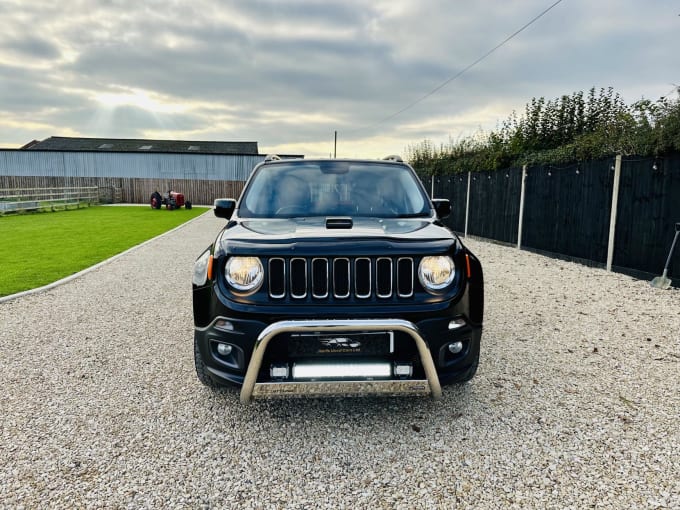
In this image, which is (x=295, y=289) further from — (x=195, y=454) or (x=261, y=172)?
(x=261, y=172)

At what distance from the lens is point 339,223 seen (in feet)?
10.7

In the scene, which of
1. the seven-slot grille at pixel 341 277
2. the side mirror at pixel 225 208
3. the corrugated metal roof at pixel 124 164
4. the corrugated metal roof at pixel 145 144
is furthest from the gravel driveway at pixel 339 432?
the corrugated metal roof at pixel 145 144

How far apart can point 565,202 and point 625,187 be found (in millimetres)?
1859

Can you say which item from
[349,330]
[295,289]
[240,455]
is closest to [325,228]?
[295,289]

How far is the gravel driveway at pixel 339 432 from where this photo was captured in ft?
7.89

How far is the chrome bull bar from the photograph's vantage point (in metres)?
2.57

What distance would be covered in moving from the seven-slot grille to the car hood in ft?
0.53

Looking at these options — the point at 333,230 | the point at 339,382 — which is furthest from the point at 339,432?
the point at 333,230

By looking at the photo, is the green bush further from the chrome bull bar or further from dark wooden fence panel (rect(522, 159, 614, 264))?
the chrome bull bar

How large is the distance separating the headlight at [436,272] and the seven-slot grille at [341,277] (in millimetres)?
88

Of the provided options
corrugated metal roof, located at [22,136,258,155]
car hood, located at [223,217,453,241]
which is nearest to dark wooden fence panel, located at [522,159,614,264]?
car hood, located at [223,217,453,241]

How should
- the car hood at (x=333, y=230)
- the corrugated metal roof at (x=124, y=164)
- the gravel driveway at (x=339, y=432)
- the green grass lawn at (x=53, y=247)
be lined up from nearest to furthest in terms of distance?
the gravel driveway at (x=339, y=432) < the car hood at (x=333, y=230) < the green grass lawn at (x=53, y=247) < the corrugated metal roof at (x=124, y=164)

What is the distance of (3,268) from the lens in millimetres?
8750

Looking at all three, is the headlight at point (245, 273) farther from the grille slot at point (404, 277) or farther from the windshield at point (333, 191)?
the windshield at point (333, 191)
